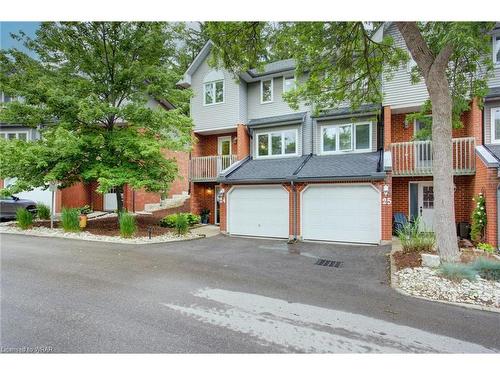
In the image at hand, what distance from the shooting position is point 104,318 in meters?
3.74

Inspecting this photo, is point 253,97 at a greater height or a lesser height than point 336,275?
greater

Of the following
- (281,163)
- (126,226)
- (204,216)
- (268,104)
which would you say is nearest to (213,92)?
(268,104)

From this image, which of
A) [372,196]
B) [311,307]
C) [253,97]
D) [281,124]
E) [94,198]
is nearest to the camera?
[311,307]

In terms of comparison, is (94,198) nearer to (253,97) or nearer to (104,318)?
(253,97)

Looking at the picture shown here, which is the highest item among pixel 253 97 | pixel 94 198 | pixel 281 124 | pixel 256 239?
pixel 253 97

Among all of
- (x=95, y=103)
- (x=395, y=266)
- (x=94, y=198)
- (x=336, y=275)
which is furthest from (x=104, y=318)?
(x=94, y=198)

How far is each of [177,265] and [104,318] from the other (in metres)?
2.98

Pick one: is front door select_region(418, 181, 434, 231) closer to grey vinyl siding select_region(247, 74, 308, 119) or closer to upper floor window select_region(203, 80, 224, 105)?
grey vinyl siding select_region(247, 74, 308, 119)

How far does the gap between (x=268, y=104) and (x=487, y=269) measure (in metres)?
11.0

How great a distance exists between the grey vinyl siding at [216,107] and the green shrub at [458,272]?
10.7 m

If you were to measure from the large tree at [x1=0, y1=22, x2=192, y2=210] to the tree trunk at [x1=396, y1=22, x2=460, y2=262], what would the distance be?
830 cm

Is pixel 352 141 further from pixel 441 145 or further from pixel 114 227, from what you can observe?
pixel 114 227

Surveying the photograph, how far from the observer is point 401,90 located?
425 inches

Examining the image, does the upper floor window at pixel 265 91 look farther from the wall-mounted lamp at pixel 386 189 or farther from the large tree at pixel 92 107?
the wall-mounted lamp at pixel 386 189
